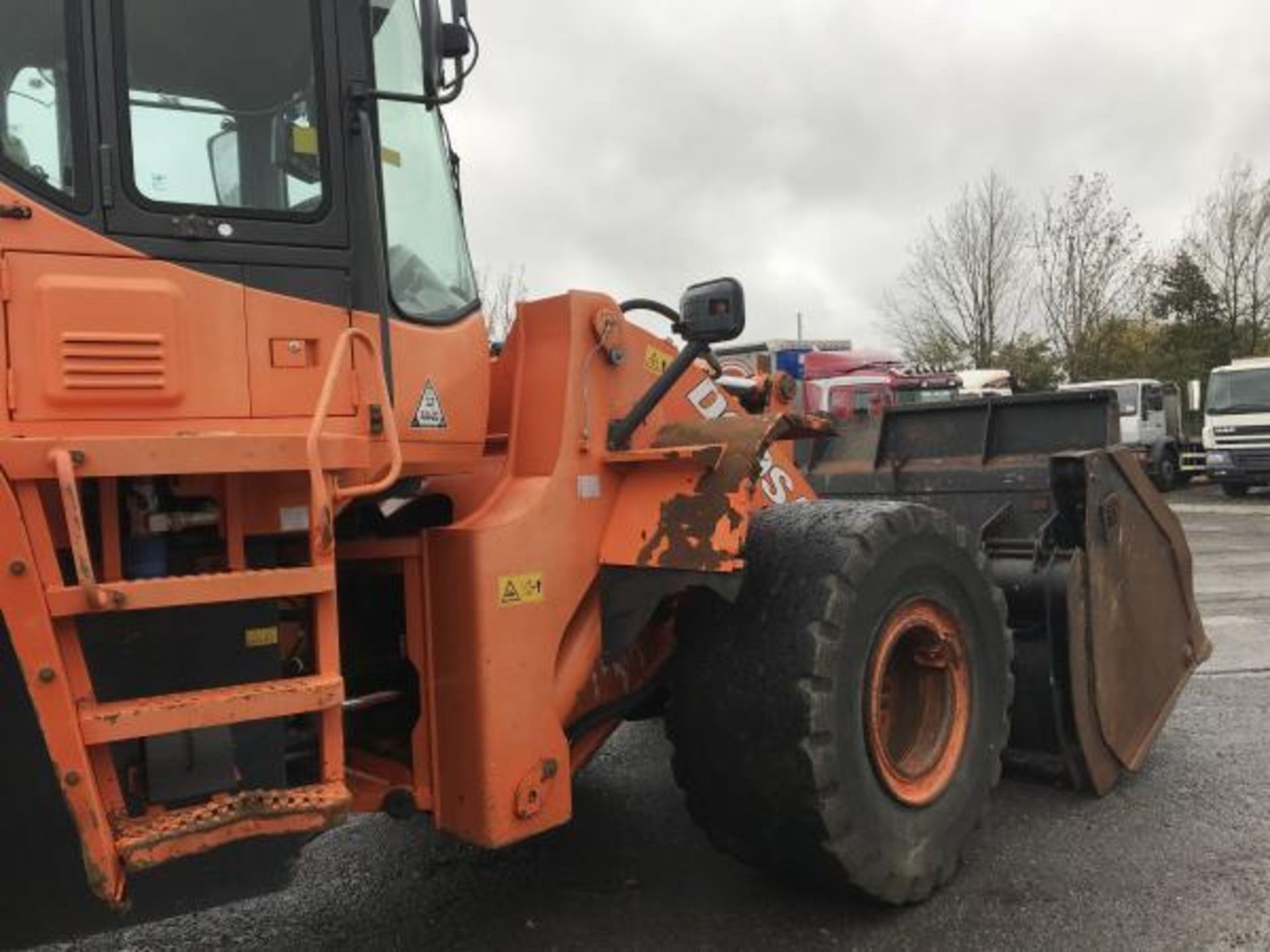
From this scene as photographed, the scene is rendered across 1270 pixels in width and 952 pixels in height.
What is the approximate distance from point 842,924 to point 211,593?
2.24m

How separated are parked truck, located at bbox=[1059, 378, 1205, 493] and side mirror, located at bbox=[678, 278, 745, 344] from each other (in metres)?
21.2

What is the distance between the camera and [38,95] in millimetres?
2627

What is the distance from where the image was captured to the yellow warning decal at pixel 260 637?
2.64 meters

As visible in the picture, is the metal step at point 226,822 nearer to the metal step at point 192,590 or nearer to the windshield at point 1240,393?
the metal step at point 192,590

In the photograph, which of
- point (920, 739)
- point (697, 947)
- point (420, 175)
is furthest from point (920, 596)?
point (420, 175)

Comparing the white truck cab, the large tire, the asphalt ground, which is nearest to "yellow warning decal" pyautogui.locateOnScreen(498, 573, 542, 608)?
the large tire

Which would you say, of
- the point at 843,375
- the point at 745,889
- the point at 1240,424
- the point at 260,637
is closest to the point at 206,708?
the point at 260,637

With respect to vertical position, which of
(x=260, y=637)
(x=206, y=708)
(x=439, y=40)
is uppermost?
(x=439, y=40)

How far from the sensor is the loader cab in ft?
8.46

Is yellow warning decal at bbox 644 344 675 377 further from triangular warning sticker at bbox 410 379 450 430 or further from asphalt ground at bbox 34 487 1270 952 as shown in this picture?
asphalt ground at bbox 34 487 1270 952

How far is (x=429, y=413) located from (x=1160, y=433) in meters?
24.4

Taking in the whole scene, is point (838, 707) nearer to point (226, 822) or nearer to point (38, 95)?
point (226, 822)

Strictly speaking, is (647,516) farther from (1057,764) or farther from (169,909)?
(1057,764)

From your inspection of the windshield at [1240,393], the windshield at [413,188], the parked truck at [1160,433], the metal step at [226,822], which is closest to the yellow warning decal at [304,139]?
the windshield at [413,188]
